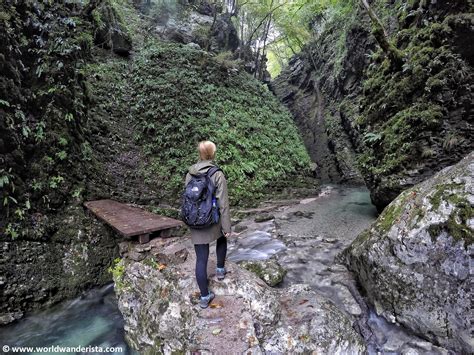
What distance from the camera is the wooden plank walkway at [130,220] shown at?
518 centimetres

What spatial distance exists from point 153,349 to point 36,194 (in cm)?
411

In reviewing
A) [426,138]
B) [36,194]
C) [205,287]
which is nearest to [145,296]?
[205,287]

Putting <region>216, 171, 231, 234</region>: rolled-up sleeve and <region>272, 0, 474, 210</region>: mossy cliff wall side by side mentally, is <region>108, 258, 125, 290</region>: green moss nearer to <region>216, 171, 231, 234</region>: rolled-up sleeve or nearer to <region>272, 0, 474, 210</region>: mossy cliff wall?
<region>216, 171, 231, 234</region>: rolled-up sleeve

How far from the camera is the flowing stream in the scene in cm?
380

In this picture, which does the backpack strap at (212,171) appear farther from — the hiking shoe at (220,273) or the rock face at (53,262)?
the rock face at (53,262)

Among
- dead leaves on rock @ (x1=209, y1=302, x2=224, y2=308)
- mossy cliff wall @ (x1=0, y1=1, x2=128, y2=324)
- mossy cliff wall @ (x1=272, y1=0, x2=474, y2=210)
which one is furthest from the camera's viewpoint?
mossy cliff wall @ (x1=272, y1=0, x2=474, y2=210)

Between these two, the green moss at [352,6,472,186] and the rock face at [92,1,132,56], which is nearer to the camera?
the green moss at [352,6,472,186]

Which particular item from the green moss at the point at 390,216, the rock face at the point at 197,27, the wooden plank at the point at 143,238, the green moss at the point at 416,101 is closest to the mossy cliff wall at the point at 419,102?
the green moss at the point at 416,101

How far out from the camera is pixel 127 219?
5.83 m

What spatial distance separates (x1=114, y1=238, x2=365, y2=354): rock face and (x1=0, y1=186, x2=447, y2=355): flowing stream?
420 millimetres

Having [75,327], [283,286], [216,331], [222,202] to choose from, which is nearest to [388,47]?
[283,286]

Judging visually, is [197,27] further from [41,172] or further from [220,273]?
[220,273]

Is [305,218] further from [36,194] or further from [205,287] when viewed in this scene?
[36,194]

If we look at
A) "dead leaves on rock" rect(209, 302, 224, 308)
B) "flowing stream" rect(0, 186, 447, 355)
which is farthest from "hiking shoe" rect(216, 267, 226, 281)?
"flowing stream" rect(0, 186, 447, 355)
